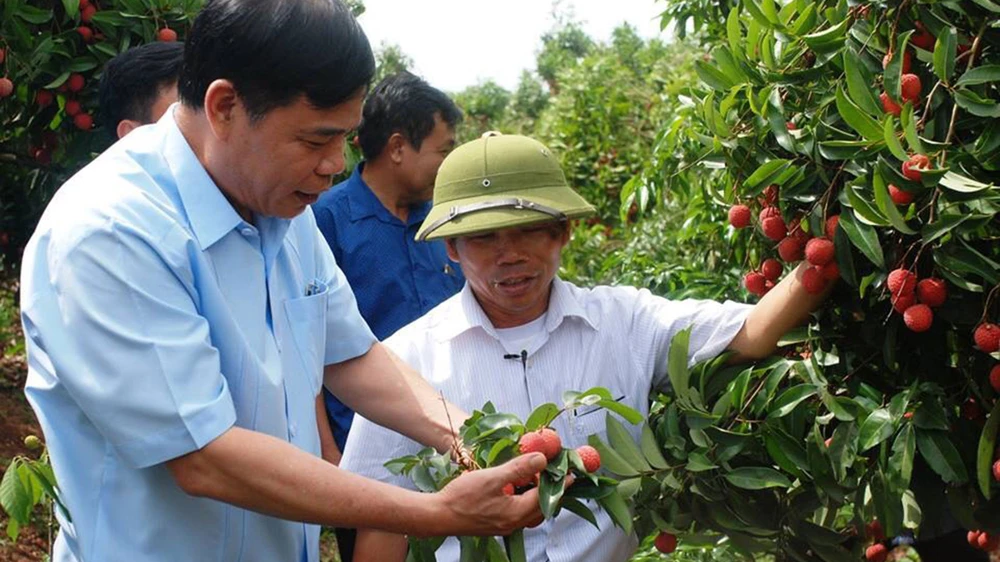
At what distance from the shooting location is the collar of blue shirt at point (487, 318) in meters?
2.35

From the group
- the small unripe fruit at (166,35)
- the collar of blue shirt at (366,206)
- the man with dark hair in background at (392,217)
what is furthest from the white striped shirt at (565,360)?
the small unripe fruit at (166,35)

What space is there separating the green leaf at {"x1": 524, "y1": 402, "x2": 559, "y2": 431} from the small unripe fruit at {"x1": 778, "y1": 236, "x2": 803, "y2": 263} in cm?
46

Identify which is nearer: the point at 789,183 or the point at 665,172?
the point at 789,183

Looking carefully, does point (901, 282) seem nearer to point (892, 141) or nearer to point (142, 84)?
point (892, 141)

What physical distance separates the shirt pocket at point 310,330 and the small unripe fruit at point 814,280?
2.49ft

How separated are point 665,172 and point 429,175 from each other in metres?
0.69

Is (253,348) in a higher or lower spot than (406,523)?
higher

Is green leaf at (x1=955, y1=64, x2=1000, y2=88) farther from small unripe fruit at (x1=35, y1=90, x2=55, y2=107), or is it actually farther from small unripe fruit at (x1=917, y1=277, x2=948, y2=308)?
small unripe fruit at (x1=35, y1=90, x2=55, y2=107)

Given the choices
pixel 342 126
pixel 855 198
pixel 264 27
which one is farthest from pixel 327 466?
pixel 855 198

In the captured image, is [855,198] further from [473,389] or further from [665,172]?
[665,172]

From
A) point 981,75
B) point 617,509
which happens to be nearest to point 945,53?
point 981,75

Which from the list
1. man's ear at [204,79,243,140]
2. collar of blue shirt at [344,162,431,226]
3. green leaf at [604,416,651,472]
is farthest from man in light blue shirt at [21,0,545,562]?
collar of blue shirt at [344,162,431,226]

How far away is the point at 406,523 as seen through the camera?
1902mm

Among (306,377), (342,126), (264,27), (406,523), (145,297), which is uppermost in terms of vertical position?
(264,27)
